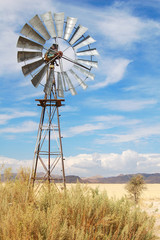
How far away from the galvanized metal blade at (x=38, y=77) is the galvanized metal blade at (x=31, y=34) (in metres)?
1.56

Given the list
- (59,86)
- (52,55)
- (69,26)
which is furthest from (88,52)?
(59,86)

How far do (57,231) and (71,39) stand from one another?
12.2m

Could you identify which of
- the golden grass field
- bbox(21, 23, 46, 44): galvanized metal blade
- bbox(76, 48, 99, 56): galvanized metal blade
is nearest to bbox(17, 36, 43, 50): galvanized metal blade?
bbox(21, 23, 46, 44): galvanized metal blade

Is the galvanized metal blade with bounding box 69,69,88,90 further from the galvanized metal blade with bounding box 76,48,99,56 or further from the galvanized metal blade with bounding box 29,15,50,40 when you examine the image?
the galvanized metal blade with bounding box 29,15,50,40

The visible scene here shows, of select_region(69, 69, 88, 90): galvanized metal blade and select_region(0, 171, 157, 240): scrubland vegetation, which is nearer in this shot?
select_region(0, 171, 157, 240): scrubland vegetation

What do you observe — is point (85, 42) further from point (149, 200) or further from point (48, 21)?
point (149, 200)

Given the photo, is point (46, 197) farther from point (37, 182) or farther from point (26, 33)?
point (26, 33)

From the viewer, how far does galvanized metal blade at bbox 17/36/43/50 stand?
14398 millimetres

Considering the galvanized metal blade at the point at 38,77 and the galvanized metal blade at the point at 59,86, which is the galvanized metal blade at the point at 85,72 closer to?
the galvanized metal blade at the point at 59,86

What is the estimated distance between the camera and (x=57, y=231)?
541 cm

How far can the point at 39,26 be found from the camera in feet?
48.0

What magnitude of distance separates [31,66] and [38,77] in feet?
2.46

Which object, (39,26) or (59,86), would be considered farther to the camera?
(59,86)

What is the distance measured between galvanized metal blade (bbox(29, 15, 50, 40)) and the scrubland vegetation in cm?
945
